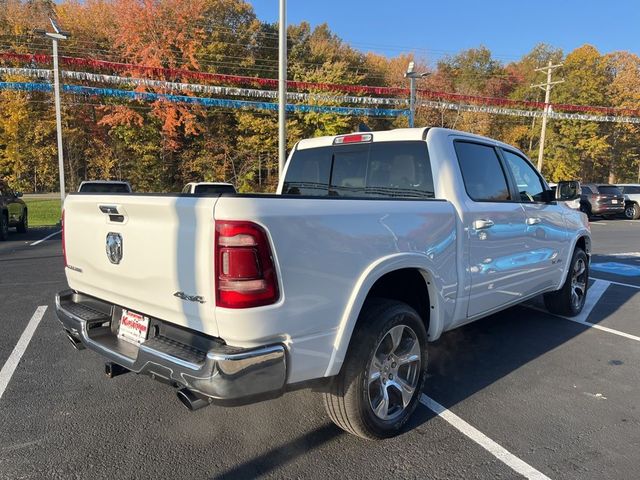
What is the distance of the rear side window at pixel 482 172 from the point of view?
3672 millimetres

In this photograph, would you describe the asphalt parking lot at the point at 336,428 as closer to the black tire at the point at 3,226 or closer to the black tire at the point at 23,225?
the black tire at the point at 3,226

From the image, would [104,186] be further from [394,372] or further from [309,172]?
[394,372]

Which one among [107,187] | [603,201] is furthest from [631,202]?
[107,187]

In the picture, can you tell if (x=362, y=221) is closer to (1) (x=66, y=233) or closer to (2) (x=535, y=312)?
(1) (x=66, y=233)

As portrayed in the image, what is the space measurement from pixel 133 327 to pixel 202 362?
2.53 feet

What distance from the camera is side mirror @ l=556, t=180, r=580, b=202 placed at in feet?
16.8

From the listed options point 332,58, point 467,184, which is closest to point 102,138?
point 332,58

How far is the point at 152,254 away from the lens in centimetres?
248

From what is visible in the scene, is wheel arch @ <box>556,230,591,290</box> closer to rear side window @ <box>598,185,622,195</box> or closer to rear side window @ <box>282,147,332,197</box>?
rear side window @ <box>282,147,332,197</box>

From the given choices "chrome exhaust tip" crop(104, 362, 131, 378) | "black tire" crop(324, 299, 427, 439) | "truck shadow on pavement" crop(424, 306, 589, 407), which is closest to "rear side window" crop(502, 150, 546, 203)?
"truck shadow on pavement" crop(424, 306, 589, 407)

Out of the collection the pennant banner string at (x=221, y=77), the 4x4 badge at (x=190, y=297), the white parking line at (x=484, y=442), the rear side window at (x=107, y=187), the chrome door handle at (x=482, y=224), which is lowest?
the white parking line at (x=484, y=442)

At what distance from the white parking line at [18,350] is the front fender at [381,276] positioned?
2.70 m

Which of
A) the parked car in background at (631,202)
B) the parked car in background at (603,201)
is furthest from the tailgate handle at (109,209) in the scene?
the parked car in background at (631,202)

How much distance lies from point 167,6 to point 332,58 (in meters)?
13.9
